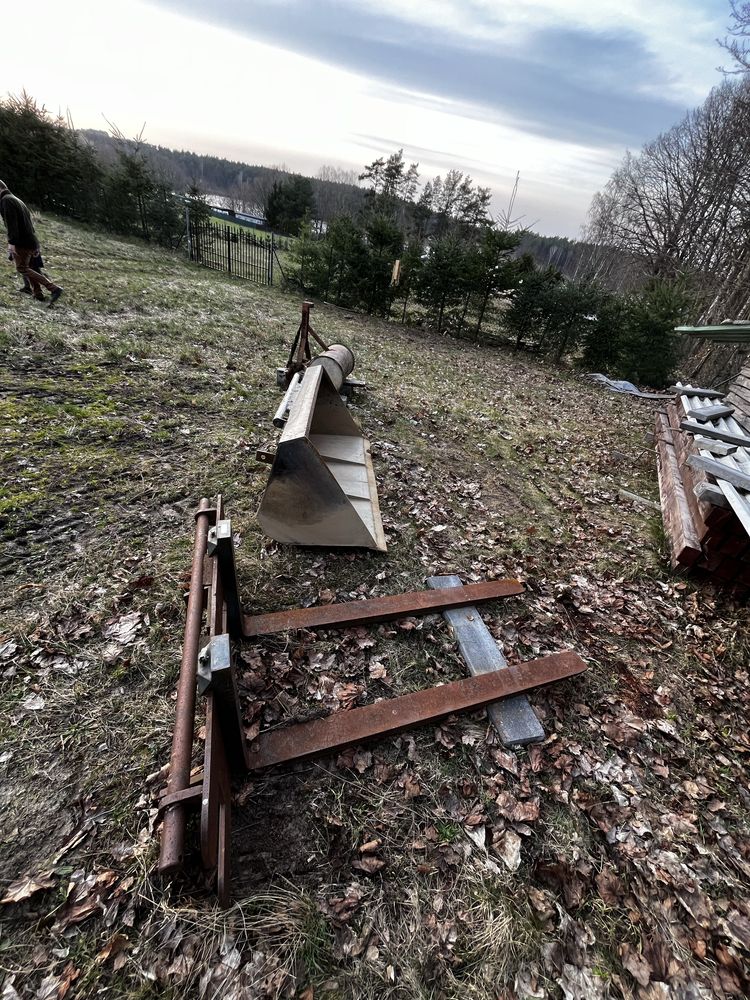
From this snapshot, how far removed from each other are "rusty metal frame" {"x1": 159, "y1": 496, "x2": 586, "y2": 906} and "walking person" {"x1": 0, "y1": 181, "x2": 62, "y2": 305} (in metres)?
8.21

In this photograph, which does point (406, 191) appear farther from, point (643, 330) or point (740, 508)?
point (740, 508)

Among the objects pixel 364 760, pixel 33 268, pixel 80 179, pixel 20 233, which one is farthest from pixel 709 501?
pixel 80 179

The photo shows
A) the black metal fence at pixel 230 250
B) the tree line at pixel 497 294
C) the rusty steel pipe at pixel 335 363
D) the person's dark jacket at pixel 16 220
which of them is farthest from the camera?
the black metal fence at pixel 230 250

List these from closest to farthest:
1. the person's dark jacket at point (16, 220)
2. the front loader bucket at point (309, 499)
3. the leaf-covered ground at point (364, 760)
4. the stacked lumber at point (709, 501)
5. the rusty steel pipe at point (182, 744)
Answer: the rusty steel pipe at point (182, 744) < the leaf-covered ground at point (364, 760) < the front loader bucket at point (309, 499) < the stacked lumber at point (709, 501) < the person's dark jacket at point (16, 220)

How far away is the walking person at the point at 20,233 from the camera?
24.6 feet

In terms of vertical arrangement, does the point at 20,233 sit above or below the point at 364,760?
above

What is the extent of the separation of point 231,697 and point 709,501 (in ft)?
15.4

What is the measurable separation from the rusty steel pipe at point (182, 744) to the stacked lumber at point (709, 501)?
4.42 meters

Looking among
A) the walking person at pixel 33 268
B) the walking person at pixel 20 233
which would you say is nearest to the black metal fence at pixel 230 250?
the walking person at pixel 33 268

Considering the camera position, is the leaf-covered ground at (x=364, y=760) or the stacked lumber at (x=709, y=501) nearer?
the leaf-covered ground at (x=364, y=760)

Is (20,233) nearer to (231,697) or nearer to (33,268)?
(33,268)

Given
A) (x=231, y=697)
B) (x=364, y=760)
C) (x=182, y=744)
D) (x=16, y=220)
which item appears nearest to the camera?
(x=182, y=744)

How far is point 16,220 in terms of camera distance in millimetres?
7531

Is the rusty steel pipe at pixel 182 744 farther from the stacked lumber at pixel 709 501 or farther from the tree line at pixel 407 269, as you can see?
the tree line at pixel 407 269
